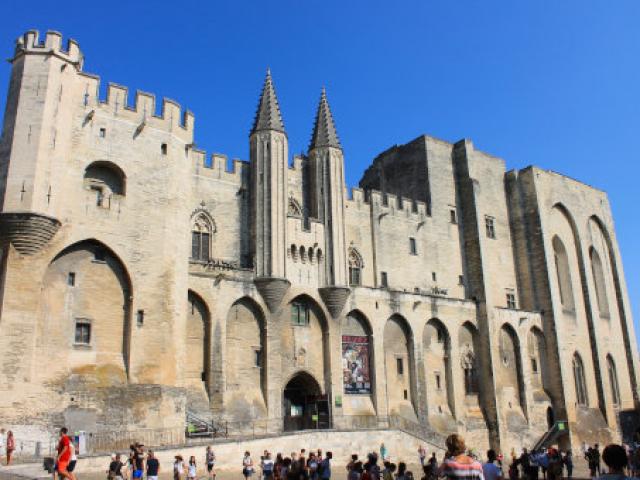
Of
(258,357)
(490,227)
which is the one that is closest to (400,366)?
(258,357)

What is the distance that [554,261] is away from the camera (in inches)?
1837

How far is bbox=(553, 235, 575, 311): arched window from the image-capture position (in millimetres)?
46125

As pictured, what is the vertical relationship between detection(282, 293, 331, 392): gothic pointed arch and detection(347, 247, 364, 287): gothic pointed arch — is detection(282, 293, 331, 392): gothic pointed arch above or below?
below

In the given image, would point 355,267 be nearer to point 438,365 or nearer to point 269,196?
point 438,365

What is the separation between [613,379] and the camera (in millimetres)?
47719

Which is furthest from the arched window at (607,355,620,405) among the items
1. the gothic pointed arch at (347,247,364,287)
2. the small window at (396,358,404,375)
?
the gothic pointed arch at (347,247,364,287)

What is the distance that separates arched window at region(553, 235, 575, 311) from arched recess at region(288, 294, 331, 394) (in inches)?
867

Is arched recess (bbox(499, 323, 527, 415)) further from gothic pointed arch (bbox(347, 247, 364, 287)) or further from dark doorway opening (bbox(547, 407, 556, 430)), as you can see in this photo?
gothic pointed arch (bbox(347, 247, 364, 287))

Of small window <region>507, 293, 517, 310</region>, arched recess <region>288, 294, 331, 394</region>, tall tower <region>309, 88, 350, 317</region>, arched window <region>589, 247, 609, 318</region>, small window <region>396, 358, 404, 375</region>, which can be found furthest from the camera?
arched window <region>589, 247, 609, 318</region>

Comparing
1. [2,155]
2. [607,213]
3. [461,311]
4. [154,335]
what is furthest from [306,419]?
[607,213]

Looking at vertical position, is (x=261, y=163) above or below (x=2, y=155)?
above

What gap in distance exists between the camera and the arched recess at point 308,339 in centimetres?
3114

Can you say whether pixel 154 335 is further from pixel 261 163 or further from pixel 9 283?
pixel 261 163

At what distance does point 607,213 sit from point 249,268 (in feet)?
117
